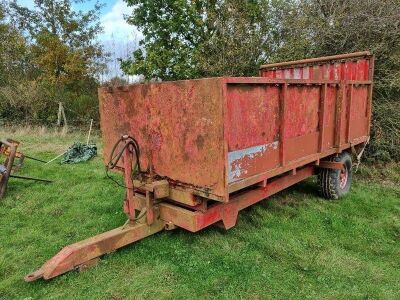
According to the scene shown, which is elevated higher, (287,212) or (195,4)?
(195,4)

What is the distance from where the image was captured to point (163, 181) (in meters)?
3.50

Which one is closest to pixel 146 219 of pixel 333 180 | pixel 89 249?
pixel 89 249

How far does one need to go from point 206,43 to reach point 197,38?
1.45 m

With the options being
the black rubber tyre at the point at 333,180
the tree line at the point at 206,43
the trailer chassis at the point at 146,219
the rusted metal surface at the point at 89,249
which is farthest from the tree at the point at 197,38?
the rusted metal surface at the point at 89,249

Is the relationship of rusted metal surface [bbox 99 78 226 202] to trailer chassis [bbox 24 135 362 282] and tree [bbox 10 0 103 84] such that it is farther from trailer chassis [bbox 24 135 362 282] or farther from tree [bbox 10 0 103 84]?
tree [bbox 10 0 103 84]

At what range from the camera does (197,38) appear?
12633 millimetres

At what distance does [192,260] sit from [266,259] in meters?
0.78

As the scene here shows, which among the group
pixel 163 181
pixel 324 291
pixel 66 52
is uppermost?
pixel 66 52

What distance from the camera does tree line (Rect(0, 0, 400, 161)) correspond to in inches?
291

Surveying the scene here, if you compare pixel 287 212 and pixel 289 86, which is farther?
pixel 287 212

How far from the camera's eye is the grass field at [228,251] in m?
3.03

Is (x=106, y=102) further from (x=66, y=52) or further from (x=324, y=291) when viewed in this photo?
(x=66, y=52)

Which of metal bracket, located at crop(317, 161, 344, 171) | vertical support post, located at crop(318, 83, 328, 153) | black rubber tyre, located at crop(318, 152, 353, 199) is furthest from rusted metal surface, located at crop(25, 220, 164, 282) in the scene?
black rubber tyre, located at crop(318, 152, 353, 199)

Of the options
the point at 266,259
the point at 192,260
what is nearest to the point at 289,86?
the point at 266,259
